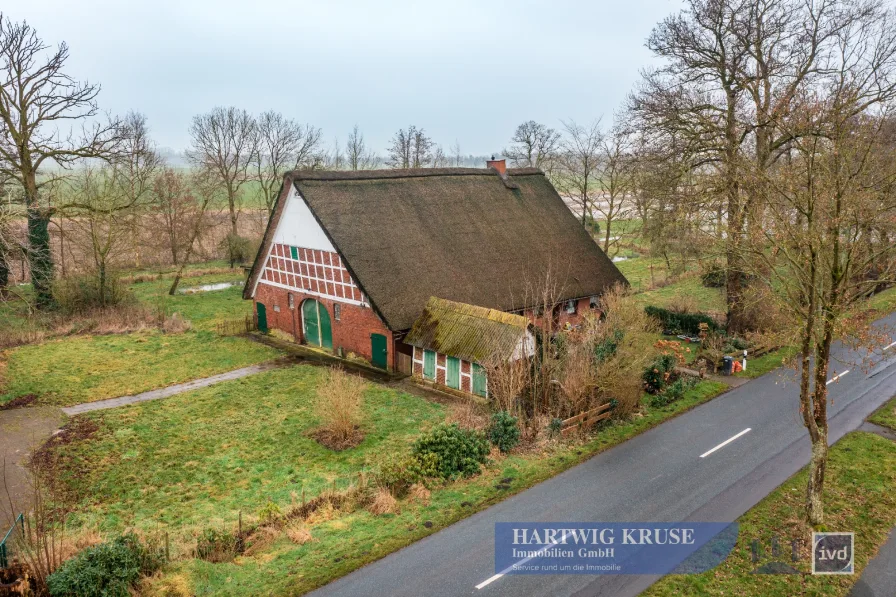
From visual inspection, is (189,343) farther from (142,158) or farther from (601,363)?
(142,158)

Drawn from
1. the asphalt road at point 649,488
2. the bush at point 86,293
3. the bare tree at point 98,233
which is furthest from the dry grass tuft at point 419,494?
the bush at point 86,293

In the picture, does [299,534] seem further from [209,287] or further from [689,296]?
[209,287]

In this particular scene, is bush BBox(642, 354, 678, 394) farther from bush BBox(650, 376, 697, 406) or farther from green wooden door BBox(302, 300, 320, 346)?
green wooden door BBox(302, 300, 320, 346)

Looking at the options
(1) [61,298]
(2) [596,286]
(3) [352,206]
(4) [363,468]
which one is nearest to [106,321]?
(1) [61,298]

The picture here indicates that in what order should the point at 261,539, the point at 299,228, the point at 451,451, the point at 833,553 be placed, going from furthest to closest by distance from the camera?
the point at 299,228
the point at 451,451
the point at 261,539
the point at 833,553

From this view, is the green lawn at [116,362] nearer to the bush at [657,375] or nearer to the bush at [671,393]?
the bush at [657,375]

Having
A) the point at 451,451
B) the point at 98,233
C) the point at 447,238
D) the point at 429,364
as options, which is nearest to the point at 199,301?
the point at 98,233
